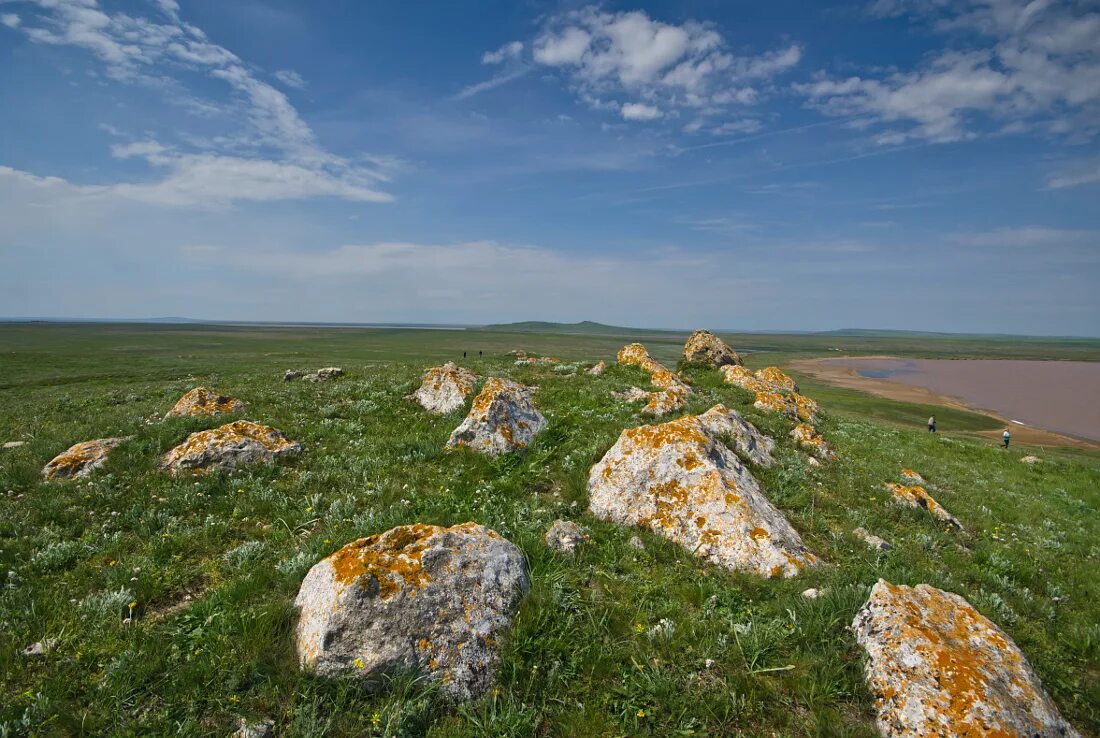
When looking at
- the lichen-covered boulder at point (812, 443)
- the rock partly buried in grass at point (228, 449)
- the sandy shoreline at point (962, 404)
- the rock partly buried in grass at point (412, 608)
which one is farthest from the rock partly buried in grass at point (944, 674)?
the sandy shoreline at point (962, 404)

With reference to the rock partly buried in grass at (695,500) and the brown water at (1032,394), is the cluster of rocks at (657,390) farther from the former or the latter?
the brown water at (1032,394)

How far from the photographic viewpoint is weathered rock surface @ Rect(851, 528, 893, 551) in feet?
28.1

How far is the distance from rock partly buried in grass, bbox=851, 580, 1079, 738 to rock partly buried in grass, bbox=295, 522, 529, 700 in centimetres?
426

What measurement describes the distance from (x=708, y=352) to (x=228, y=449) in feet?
93.9

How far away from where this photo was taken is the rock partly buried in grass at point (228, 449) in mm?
10383

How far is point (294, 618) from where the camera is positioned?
5508 mm

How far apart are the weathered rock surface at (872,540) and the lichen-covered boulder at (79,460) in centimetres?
1616

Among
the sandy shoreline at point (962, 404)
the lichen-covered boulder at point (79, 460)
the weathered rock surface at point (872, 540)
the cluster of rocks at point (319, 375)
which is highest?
the cluster of rocks at point (319, 375)

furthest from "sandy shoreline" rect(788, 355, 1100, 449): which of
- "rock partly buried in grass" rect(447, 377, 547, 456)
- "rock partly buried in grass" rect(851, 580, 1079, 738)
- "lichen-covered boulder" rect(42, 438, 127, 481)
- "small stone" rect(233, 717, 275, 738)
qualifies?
"lichen-covered boulder" rect(42, 438, 127, 481)

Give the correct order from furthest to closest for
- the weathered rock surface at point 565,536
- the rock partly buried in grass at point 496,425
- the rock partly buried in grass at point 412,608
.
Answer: the rock partly buried in grass at point 496,425 < the weathered rock surface at point 565,536 < the rock partly buried in grass at point 412,608

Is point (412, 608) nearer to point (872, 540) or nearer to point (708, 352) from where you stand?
point (872, 540)

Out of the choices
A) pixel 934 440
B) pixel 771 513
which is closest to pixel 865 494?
pixel 771 513

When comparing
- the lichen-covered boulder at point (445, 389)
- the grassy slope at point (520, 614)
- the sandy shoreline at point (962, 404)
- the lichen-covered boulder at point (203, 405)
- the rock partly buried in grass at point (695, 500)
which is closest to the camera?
the grassy slope at point (520, 614)

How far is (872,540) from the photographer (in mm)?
8828
